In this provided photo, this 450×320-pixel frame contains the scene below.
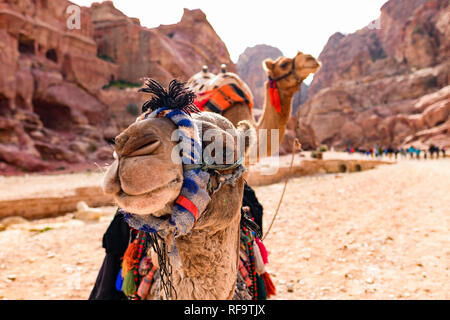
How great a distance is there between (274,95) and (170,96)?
2724 mm

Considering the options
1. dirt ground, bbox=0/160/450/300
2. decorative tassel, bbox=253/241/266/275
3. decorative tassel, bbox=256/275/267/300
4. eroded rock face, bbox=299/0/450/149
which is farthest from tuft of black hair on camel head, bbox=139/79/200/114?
eroded rock face, bbox=299/0/450/149

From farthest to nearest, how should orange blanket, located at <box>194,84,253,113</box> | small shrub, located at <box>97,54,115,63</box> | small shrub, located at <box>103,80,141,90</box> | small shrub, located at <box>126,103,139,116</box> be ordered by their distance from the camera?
small shrub, located at <box>97,54,115,63</box> < small shrub, located at <box>103,80,141,90</box> < small shrub, located at <box>126,103,139,116</box> < orange blanket, located at <box>194,84,253,113</box>

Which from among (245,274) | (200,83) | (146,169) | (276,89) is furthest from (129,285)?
(276,89)

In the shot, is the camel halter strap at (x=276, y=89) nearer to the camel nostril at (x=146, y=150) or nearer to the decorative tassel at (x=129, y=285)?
the decorative tassel at (x=129, y=285)

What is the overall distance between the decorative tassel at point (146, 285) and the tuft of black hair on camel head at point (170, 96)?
1.20m

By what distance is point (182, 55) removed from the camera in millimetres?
39312

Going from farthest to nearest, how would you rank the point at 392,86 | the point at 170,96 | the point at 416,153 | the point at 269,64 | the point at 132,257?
the point at 392,86
the point at 416,153
the point at 269,64
the point at 132,257
the point at 170,96

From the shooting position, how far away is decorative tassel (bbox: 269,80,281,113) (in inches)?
141

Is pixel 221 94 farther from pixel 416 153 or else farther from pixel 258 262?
pixel 416 153

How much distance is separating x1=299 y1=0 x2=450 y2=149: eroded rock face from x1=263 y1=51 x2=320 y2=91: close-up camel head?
116ft

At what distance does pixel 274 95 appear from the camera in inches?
144

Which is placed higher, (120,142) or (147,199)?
(120,142)

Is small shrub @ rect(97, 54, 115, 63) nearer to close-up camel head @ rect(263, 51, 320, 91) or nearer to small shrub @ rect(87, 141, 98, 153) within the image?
small shrub @ rect(87, 141, 98, 153)
